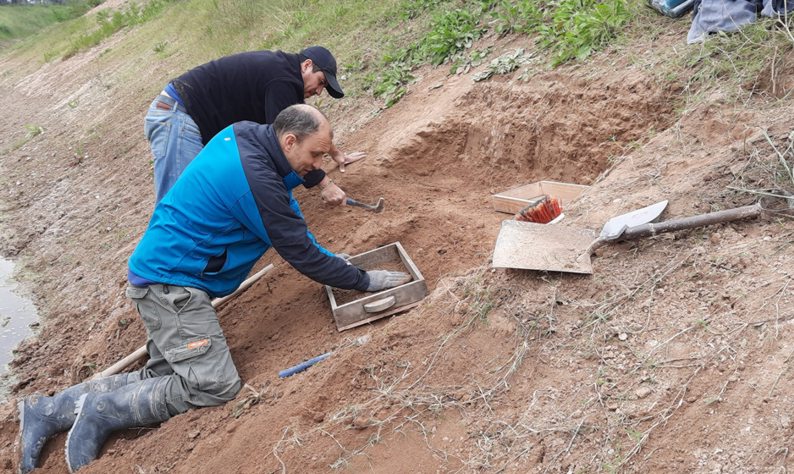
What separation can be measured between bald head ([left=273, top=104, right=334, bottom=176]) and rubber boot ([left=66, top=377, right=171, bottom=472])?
4.70 ft

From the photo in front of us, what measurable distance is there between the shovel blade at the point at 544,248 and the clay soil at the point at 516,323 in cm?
7

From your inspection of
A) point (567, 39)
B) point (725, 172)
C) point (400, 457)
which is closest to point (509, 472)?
point (400, 457)

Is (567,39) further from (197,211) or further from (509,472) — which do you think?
(509,472)

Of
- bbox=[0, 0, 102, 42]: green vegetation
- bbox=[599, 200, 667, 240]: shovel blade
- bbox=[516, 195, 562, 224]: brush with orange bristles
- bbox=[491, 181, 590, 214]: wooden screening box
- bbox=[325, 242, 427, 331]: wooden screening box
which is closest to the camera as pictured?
bbox=[599, 200, 667, 240]: shovel blade

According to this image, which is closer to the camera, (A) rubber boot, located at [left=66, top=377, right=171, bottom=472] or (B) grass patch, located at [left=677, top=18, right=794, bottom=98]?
(A) rubber boot, located at [left=66, top=377, right=171, bottom=472]

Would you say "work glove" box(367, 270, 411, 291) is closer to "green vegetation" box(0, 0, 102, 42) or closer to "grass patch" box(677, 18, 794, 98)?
"grass patch" box(677, 18, 794, 98)

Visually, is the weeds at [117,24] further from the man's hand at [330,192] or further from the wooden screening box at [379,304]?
the wooden screening box at [379,304]

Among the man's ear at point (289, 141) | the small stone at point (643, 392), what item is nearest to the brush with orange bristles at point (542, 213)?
the man's ear at point (289, 141)

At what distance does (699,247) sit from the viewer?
284 cm

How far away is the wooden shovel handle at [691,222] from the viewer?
2842 mm

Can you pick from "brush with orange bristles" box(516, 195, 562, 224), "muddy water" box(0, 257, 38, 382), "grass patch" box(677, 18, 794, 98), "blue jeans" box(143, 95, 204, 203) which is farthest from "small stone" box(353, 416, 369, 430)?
"muddy water" box(0, 257, 38, 382)

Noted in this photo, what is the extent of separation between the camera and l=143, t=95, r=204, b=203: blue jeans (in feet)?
14.7

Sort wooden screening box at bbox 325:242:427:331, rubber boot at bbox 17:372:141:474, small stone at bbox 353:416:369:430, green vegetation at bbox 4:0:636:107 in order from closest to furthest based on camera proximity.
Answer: small stone at bbox 353:416:369:430 < rubber boot at bbox 17:372:141:474 < wooden screening box at bbox 325:242:427:331 < green vegetation at bbox 4:0:636:107

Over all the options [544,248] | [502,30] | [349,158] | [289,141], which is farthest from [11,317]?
[544,248]
